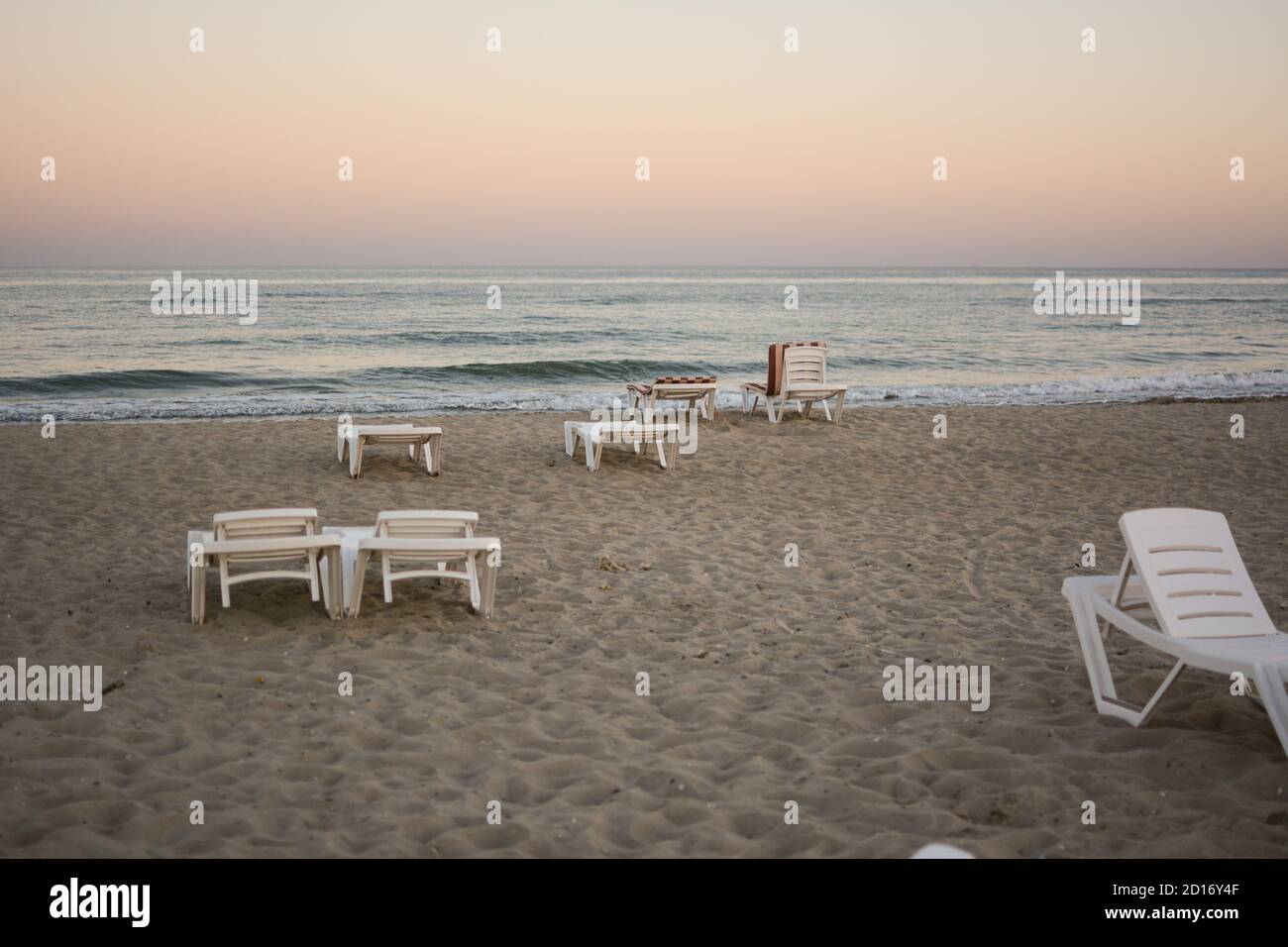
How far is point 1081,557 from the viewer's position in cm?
685

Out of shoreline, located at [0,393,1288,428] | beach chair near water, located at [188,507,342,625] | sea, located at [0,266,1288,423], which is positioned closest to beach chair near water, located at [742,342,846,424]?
shoreline, located at [0,393,1288,428]

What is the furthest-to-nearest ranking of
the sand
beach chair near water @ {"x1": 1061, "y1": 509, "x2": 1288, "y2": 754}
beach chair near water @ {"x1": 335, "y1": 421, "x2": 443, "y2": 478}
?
beach chair near water @ {"x1": 335, "y1": 421, "x2": 443, "y2": 478} < beach chair near water @ {"x1": 1061, "y1": 509, "x2": 1288, "y2": 754} < the sand

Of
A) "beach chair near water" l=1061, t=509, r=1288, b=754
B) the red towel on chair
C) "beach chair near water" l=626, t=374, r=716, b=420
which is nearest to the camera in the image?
"beach chair near water" l=1061, t=509, r=1288, b=754

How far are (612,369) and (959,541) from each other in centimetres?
1641

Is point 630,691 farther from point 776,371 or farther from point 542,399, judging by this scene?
point 542,399

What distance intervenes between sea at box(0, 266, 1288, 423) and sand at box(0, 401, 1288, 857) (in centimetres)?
801

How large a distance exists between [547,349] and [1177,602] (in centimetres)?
2426

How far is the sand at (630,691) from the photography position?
11.1 ft

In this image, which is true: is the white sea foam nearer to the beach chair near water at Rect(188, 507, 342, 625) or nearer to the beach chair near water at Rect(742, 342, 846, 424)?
the beach chair near water at Rect(742, 342, 846, 424)

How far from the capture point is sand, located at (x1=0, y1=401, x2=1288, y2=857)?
133 inches

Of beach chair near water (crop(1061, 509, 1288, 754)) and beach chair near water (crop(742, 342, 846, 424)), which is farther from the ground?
beach chair near water (crop(742, 342, 846, 424))

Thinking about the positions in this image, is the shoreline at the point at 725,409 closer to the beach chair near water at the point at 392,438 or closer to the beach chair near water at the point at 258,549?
the beach chair near water at the point at 392,438

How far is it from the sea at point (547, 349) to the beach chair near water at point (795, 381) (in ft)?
8.83
